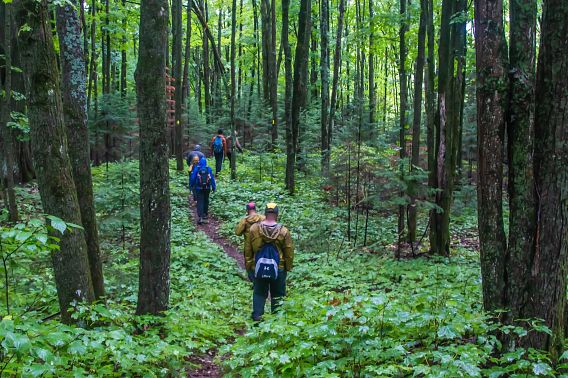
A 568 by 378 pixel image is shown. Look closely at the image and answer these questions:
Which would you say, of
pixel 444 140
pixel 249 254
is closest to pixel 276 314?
pixel 249 254

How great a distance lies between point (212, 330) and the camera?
6434 mm

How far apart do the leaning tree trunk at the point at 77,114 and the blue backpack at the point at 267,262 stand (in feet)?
7.53

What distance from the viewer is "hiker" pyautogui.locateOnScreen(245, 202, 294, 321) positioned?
6840mm

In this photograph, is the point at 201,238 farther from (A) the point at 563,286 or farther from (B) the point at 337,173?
(A) the point at 563,286

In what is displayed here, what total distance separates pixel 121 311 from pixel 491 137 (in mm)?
5058

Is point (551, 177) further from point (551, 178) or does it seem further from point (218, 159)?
point (218, 159)

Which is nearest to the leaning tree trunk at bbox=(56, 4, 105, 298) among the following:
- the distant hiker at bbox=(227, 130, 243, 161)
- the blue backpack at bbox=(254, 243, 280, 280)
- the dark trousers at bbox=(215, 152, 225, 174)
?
the blue backpack at bbox=(254, 243, 280, 280)

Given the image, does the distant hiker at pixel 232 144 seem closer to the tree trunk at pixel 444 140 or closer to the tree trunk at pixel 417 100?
the tree trunk at pixel 417 100

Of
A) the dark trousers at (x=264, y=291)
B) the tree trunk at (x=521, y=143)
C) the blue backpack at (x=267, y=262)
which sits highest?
the tree trunk at (x=521, y=143)

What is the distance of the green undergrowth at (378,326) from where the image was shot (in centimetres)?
396

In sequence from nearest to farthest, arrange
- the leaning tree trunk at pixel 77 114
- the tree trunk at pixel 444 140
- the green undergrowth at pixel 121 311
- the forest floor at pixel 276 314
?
the green undergrowth at pixel 121 311 → the forest floor at pixel 276 314 → the leaning tree trunk at pixel 77 114 → the tree trunk at pixel 444 140

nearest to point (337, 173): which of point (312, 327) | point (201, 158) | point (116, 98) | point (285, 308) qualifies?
point (201, 158)

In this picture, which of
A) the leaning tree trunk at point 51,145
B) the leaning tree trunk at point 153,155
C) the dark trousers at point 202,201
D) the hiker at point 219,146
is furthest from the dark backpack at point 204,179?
the leaning tree trunk at point 51,145

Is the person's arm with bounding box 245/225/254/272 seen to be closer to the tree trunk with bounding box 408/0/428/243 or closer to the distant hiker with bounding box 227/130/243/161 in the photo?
the tree trunk with bounding box 408/0/428/243
